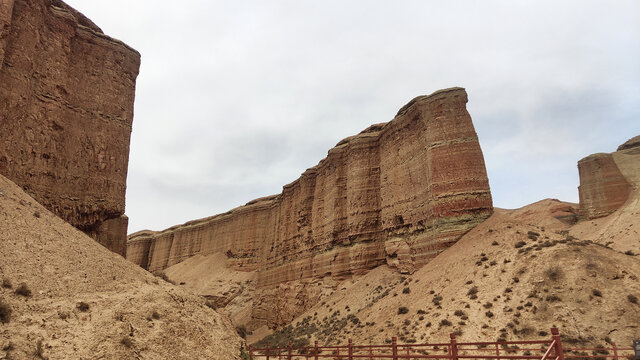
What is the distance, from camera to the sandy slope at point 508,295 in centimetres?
1612

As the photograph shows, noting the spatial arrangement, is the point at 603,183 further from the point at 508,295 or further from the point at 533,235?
the point at 508,295

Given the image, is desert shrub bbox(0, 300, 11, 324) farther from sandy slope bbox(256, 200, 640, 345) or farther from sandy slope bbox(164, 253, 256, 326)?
sandy slope bbox(164, 253, 256, 326)

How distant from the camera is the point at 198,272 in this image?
198 feet

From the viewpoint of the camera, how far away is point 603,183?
162 feet

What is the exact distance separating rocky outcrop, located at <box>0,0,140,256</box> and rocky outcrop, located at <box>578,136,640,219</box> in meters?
53.4

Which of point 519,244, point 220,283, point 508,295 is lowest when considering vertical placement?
point 508,295

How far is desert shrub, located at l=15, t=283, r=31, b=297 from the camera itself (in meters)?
9.20

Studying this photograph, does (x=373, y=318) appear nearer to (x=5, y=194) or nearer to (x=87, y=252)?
(x=87, y=252)

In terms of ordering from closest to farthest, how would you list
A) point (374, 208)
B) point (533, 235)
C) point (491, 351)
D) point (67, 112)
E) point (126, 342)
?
1. point (126, 342)
2. point (491, 351)
3. point (67, 112)
4. point (533, 235)
5. point (374, 208)

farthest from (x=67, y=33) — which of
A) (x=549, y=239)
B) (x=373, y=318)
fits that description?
(x=549, y=239)

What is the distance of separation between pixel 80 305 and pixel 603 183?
2257 inches

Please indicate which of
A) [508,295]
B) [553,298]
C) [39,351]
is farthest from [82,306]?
[553,298]

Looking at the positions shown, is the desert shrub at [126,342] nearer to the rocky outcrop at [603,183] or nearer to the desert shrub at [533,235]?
the desert shrub at [533,235]

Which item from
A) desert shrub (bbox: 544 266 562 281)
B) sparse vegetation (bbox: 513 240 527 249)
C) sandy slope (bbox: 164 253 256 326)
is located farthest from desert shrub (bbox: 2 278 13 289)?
sandy slope (bbox: 164 253 256 326)
